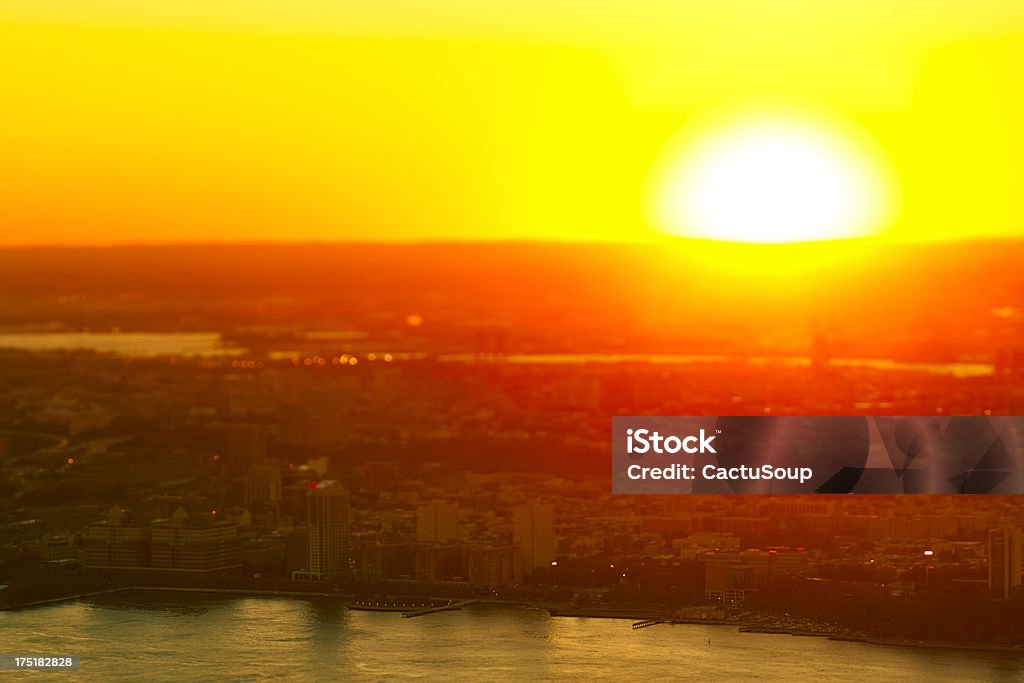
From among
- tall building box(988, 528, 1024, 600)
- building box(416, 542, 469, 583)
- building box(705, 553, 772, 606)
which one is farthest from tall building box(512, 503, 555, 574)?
tall building box(988, 528, 1024, 600)

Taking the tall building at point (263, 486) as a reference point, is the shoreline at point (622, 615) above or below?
below

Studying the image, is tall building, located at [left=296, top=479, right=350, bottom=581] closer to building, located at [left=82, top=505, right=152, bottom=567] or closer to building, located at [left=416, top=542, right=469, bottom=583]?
building, located at [left=416, top=542, right=469, bottom=583]

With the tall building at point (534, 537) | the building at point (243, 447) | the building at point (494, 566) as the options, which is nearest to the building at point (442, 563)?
the building at point (494, 566)

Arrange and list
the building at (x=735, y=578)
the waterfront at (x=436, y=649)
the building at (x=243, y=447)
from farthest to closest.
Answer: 1. the building at (x=243, y=447)
2. the building at (x=735, y=578)
3. the waterfront at (x=436, y=649)

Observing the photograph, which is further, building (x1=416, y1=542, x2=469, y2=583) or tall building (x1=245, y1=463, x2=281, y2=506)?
tall building (x1=245, y1=463, x2=281, y2=506)

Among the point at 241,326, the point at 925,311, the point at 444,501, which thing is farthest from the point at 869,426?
the point at 241,326

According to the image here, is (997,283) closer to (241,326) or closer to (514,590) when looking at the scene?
(241,326)

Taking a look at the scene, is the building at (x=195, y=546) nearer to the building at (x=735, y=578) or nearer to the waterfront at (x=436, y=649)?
the waterfront at (x=436, y=649)
